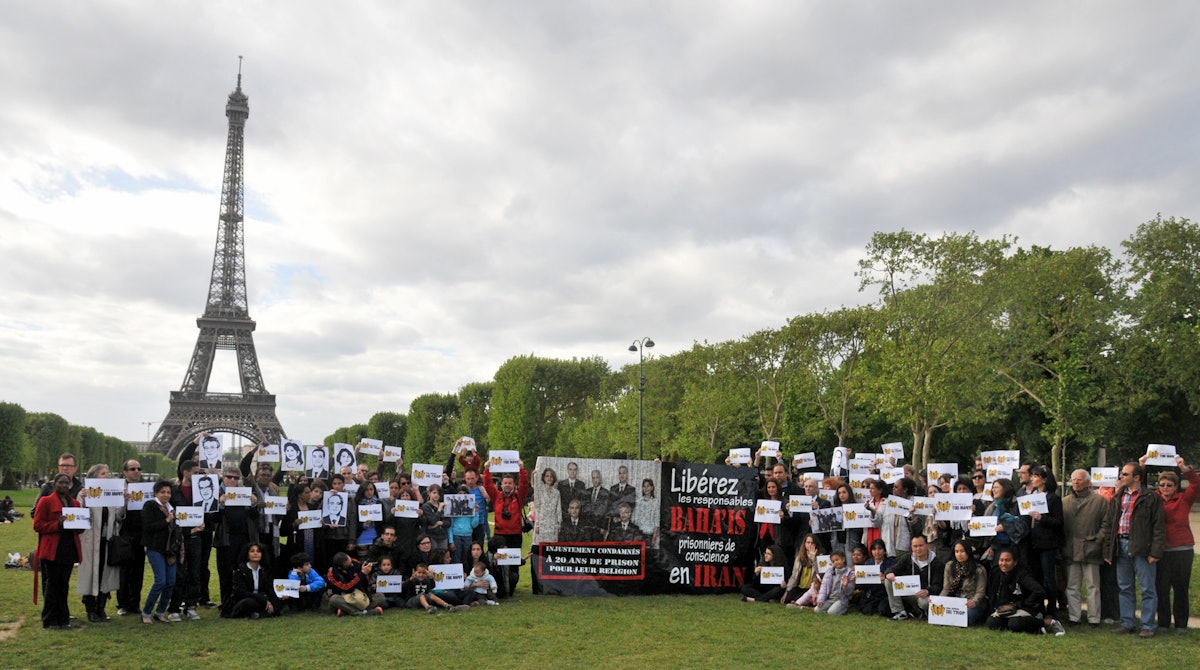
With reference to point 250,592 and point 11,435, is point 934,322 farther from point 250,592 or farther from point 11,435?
point 11,435

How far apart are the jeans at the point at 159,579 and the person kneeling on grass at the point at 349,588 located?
2123mm

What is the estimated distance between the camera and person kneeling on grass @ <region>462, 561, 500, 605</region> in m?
13.9

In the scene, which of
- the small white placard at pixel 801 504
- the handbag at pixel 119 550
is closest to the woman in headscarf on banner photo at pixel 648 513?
the small white placard at pixel 801 504

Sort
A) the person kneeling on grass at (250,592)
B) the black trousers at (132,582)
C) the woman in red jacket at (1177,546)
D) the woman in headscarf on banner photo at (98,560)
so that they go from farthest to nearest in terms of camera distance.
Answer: the person kneeling on grass at (250,592) < the black trousers at (132,582) < the woman in headscarf on banner photo at (98,560) < the woman in red jacket at (1177,546)

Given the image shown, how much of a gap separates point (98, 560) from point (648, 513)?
8.27 meters

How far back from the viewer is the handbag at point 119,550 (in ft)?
39.6

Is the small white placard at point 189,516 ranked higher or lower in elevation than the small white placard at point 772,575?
higher

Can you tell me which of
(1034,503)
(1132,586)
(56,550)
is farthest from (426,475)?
(1132,586)

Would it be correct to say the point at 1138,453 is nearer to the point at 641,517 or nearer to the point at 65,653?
the point at 641,517

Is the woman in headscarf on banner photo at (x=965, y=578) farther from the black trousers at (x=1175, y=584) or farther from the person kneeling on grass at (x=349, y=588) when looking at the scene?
the person kneeling on grass at (x=349, y=588)

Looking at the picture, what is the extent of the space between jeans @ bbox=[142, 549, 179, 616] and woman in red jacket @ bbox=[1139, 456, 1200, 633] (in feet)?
42.6

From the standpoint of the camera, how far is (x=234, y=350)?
9731 cm

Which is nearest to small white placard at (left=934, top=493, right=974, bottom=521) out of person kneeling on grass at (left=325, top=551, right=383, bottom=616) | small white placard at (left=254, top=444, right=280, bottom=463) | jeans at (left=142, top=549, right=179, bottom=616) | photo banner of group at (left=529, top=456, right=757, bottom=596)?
photo banner of group at (left=529, top=456, right=757, bottom=596)

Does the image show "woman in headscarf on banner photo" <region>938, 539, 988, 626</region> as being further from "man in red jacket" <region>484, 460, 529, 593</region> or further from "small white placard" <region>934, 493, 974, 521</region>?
"man in red jacket" <region>484, 460, 529, 593</region>
